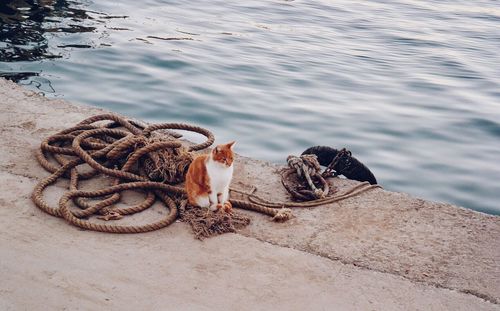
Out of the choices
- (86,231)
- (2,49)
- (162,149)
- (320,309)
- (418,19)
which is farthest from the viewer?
(418,19)

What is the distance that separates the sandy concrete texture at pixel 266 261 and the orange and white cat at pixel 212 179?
26 centimetres

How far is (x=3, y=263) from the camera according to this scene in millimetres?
3334

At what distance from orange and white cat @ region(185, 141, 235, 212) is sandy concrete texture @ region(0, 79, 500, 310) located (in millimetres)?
260

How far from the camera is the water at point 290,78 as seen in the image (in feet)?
25.2

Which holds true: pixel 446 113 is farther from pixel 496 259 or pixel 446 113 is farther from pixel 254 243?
pixel 254 243

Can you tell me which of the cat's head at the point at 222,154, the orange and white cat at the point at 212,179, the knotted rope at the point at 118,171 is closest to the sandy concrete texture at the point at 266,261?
the knotted rope at the point at 118,171

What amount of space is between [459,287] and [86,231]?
2.33 m

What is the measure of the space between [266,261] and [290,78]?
7.03 m

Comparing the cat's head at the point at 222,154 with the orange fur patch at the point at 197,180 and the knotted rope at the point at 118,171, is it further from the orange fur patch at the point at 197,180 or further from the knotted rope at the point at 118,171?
the knotted rope at the point at 118,171

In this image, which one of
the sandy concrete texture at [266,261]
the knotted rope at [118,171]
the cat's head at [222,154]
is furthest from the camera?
the knotted rope at [118,171]

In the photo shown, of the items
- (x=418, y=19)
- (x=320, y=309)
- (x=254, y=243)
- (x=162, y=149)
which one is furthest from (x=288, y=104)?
(x=418, y=19)

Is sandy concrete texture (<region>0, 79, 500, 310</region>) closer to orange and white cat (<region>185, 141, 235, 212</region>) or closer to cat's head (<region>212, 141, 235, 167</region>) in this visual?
orange and white cat (<region>185, 141, 235, 212</region>)

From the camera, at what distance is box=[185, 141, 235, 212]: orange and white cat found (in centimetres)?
386

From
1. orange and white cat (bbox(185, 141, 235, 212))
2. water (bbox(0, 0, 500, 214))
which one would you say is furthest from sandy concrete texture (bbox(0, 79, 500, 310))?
water (bbox(0, 0, 500, 214))
